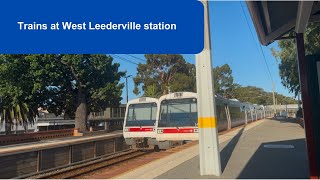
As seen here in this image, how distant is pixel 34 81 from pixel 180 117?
24974 mm

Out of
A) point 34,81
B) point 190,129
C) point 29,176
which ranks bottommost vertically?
point 29,176

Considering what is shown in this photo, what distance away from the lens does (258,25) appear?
19.3ft

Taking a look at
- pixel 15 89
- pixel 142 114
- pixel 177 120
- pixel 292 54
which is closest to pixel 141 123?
pixel 142 114

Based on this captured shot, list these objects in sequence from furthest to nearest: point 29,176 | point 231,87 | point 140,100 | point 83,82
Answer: point 231,87
point 83,82
point 140,100
point 29,176

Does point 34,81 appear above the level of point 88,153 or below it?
above

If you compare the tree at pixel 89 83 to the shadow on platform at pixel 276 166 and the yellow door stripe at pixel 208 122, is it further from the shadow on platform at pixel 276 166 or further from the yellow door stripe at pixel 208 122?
the yellow door stripe at pixel 208 122

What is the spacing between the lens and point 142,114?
1894 centimetres

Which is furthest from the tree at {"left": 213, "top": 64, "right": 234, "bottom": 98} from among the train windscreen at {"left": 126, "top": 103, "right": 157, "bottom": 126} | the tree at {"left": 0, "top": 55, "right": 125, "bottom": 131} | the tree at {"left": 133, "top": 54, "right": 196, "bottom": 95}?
the train windscreen at {"left": 126, "top": 103, "right": 157, "bottom": 126}

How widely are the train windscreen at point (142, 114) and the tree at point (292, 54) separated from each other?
9.73 metres

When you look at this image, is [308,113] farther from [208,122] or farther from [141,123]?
[141,123]

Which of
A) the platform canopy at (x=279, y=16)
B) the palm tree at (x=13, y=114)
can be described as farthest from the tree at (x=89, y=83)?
the platform canopy at (x=279, y=16)

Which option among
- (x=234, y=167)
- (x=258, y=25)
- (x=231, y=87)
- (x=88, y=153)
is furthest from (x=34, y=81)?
(x=231, y=87)

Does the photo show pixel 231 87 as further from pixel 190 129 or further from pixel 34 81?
pixel 190 129

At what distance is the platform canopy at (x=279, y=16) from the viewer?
498 cm
